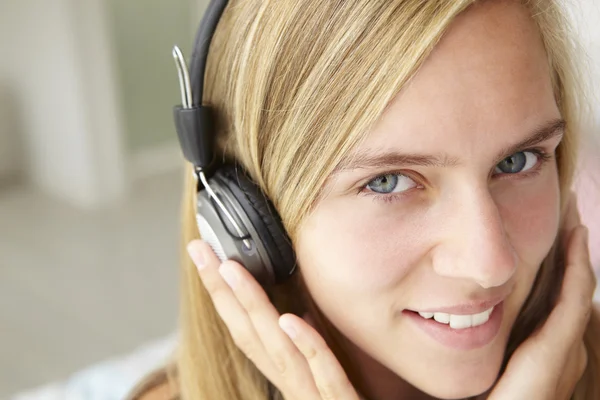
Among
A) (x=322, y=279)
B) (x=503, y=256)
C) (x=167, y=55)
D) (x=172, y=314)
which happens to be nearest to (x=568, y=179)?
(x=503, y=256)

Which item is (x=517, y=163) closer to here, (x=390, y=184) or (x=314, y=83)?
(x=390, y=184)

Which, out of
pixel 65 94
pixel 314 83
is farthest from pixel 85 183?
pixel 314 83

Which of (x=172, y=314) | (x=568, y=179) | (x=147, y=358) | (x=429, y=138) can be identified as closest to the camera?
(x=429, y=138)

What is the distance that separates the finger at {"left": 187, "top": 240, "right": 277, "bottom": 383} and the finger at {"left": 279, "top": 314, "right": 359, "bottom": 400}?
0.09 m

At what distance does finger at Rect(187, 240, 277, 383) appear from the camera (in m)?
0.91

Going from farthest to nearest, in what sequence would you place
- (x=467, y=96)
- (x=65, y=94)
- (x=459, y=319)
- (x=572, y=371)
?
(x=65, y=94) → (x=572, y=371) → (x=459, y=319) → (x=467, y=96)

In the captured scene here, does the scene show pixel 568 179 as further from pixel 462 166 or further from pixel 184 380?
pixel 184 380

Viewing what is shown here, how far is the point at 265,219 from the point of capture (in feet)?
2.68

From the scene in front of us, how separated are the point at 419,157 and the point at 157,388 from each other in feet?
2.13

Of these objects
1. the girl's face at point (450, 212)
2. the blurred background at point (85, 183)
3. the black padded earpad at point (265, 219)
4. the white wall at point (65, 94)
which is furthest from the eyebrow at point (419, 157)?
the white wall at point (65, 94)

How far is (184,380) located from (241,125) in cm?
43

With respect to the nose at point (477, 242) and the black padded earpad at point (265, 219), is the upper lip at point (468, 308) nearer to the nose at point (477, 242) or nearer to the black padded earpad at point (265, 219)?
the nose at point (477, 242)

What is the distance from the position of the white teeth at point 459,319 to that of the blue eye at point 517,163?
172mm

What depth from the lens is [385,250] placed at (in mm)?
753
